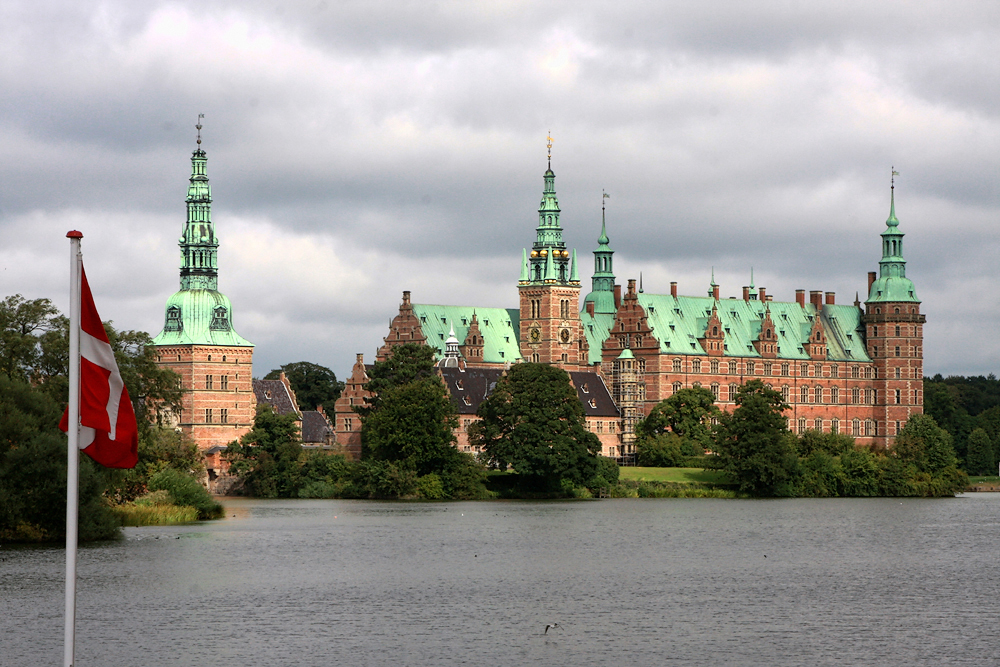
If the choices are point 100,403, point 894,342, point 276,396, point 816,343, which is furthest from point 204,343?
point 100,403

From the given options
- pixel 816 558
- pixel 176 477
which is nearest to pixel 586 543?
pixel 816 558

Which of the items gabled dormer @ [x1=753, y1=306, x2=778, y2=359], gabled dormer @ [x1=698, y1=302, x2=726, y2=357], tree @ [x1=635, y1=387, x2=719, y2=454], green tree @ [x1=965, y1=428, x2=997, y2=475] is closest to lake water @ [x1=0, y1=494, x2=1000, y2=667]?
tree @ [x1=635, y1=387, x2=719, y2=454]

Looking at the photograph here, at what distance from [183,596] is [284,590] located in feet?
12.3

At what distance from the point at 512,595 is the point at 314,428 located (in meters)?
92.3

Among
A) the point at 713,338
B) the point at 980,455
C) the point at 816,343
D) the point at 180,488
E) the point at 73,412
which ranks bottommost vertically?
the point at 180,488

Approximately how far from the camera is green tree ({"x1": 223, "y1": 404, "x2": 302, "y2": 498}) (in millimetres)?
112125

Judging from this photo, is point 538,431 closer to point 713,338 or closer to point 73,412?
point 713,338

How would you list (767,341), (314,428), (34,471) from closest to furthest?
(34,471) → (314,428) → (767,341)

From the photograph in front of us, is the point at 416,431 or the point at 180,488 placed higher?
the point at 416,431

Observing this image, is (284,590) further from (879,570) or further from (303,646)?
(879,570)

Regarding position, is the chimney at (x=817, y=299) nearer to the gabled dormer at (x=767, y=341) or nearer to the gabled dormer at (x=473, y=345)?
the gabled dormer at (x=767, y=341)

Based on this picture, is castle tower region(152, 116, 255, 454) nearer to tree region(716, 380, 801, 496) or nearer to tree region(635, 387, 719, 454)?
tree region(635, 387, 719, 454)

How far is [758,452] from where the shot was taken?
4269 inches

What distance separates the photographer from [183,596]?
4544 centimetres
